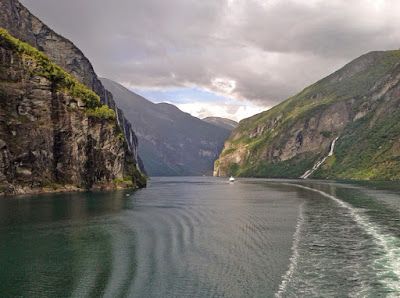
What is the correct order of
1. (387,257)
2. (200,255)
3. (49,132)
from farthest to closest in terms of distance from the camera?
(49,132)
(200,255)
(387,257)

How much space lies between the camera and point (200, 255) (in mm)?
42594

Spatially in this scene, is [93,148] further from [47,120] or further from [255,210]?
[255,210]

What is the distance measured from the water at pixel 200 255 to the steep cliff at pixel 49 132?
58826 mm

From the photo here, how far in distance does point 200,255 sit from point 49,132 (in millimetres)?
116362

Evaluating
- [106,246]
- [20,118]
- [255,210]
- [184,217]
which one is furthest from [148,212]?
[20,118]

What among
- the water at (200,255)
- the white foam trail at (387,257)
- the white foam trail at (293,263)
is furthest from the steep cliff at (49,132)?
the white foam trail at (387,257)

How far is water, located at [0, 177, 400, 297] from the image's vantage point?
1249 inches

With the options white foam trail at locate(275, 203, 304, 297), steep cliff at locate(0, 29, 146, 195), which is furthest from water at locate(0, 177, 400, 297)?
steep cliff at locate(0, 29, 146, 195)

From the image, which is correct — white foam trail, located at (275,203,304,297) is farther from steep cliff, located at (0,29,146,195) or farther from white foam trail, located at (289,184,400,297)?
steep cliff, located at (0,29,146,195)

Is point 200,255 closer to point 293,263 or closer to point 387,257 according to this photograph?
point 293,263

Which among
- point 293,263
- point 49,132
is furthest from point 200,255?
point 49,132

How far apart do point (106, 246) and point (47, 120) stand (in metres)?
109

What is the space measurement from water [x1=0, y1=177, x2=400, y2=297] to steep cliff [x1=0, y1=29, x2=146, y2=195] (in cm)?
5883

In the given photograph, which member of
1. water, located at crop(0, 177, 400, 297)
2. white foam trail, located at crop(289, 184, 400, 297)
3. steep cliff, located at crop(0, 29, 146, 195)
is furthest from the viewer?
steep cliff, located at crop(0, 29, 146, 195)
